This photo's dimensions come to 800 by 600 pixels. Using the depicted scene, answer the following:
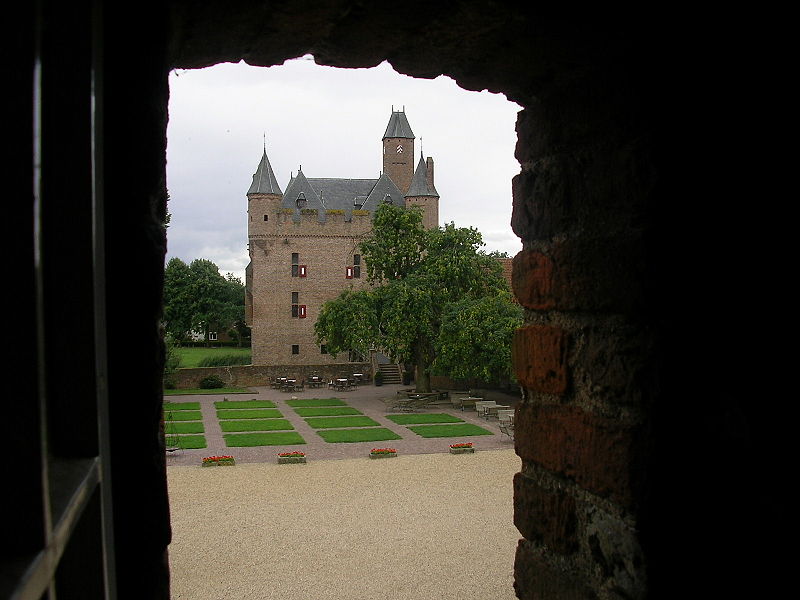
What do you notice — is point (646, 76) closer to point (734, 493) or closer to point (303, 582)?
point (734, 493)

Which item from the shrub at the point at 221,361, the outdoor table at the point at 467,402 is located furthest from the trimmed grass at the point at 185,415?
the shrub at the point at 221,361

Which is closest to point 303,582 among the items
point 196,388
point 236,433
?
point 236,433

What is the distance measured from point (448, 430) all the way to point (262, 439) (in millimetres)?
5504

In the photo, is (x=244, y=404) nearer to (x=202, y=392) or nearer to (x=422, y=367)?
(x=202, y=392)

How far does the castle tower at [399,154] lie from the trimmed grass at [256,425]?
27.4 metres

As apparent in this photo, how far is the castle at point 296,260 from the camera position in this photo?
41.6 meters

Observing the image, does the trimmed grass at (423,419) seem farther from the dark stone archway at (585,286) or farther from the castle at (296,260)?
the dark stone archway at (585,286)

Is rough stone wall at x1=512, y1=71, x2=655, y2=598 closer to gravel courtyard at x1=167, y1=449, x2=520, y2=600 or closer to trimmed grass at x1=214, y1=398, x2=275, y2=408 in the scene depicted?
gravel courtyard at x1=167, y1=449, x2=520, y2=600

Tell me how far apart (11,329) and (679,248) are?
1453mm

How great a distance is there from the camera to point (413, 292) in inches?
1095

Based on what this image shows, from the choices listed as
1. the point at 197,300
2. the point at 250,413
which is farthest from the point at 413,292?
the point at 197,300

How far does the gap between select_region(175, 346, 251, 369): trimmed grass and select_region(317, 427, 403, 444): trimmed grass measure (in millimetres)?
26076

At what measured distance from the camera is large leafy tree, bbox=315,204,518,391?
2780 centimetres

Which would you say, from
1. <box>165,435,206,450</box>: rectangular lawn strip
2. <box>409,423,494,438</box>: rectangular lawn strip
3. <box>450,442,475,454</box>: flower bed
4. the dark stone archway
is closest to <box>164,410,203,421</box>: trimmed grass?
<box>165,435,206,450</box>: rectangular lawn strip
